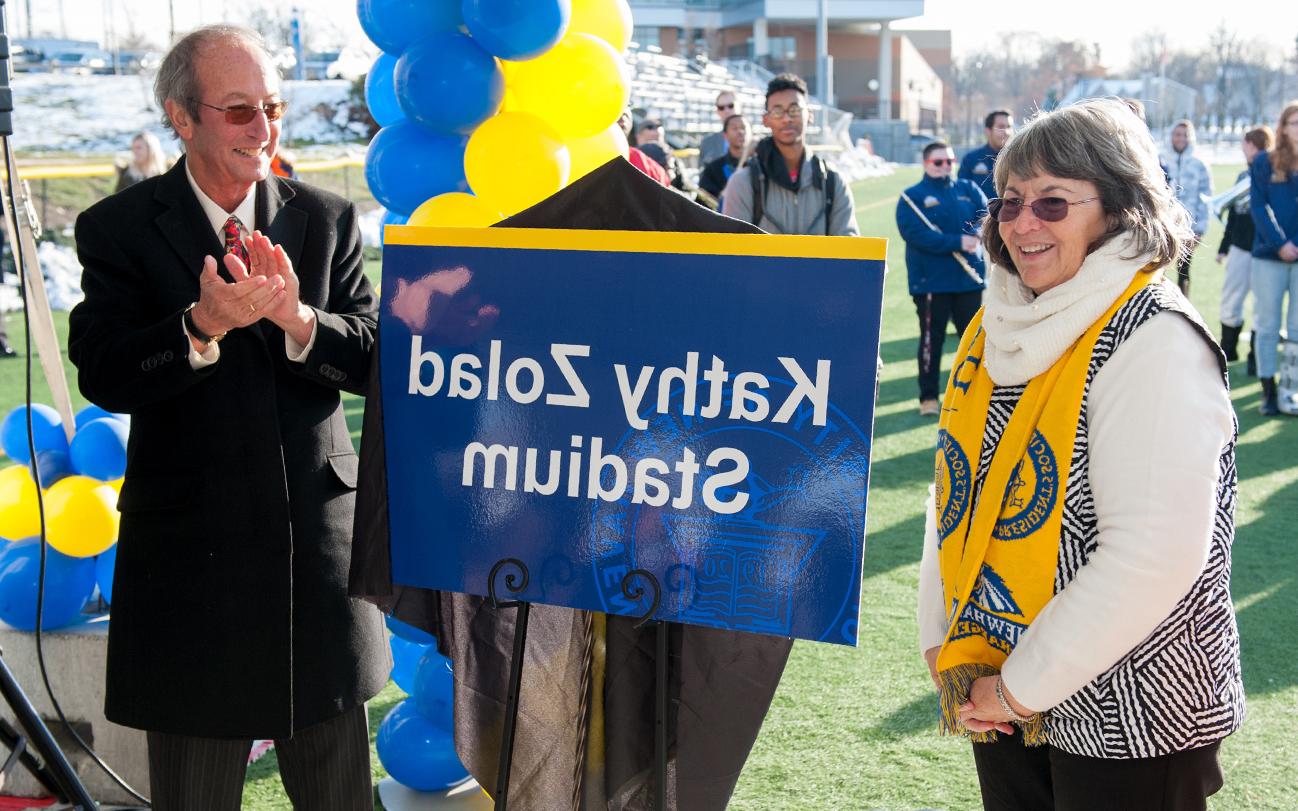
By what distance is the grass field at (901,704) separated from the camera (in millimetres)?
3404

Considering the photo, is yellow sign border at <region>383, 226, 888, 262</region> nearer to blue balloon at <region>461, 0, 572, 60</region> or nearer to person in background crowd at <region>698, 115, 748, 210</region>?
blue balloon at <region>461, 0, 572, 60</region>

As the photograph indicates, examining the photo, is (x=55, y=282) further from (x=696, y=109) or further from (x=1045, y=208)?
(x=696, y=109)

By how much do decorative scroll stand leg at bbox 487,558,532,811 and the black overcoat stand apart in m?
0.50

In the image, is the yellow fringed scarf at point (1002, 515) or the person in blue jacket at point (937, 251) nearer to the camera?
the yellow fringed scarf at point (1002, 515)

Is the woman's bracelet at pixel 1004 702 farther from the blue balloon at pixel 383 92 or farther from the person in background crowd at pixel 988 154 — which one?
the person in background crowd at pixel 988 154

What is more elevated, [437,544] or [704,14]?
[704,14]

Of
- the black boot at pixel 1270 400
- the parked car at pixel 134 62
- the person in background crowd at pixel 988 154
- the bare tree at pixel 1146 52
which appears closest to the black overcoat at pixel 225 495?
the person in background crowd at pixel 988 154

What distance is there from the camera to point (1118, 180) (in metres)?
1.88

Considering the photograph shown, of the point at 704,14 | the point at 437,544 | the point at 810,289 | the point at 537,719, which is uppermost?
the point at 704,14

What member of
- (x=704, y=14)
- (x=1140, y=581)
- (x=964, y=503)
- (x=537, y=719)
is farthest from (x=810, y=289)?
(x=704, y=14)

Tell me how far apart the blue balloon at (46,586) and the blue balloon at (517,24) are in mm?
1754

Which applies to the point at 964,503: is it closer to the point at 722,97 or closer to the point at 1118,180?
the point at 1118,180

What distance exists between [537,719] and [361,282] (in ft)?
3.18

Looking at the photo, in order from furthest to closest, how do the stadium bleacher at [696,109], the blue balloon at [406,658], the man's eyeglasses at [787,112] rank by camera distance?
the stadium bleacher at [696,109] → the man's eyeglasses at [787,112] → the blue balloon at [406,658]
